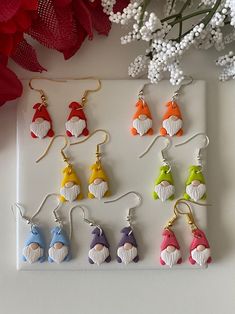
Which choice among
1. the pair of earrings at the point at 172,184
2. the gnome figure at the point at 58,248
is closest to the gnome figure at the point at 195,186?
the pair of earrings at the point at 172,184

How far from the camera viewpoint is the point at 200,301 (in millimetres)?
883

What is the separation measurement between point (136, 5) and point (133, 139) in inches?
8.3

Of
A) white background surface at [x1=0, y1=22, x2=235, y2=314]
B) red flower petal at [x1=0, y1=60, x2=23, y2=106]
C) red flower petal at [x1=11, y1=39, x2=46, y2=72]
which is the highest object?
red flower petal at [x1=11, y1=39, x2=46, y2=72]

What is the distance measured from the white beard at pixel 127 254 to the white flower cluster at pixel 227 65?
32 cm

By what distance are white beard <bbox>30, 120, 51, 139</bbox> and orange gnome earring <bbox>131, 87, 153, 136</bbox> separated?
0.45 feet

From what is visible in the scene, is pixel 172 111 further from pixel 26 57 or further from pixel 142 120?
pixel 26 57

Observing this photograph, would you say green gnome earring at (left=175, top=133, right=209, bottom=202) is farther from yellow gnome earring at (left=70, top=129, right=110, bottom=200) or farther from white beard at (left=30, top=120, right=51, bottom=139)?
white beard at (left=30, top=120, right=51, bottom=139)

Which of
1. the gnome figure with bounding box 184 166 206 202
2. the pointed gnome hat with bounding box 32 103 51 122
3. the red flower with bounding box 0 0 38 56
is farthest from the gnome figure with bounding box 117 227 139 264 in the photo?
the red flower with bounding box 0 0 38 56

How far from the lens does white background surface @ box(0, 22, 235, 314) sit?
87 centimetres

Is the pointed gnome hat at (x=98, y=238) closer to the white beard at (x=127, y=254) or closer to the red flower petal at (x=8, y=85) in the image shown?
the white beard at (x=127, y=254)

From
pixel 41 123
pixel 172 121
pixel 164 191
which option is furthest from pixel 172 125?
pixel 41 123

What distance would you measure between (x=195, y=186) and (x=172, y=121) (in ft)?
0.36

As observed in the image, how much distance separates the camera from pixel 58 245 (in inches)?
32.7

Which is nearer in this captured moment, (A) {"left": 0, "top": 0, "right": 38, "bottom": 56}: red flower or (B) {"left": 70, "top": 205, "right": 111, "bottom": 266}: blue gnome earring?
(A) {"left": 0, "top": 0, "right": 38, "bottom": 56}: red flower
